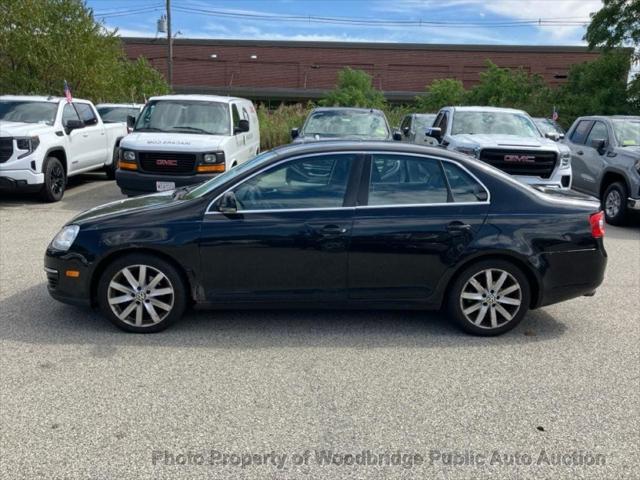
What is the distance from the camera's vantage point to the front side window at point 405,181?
16.3 feet

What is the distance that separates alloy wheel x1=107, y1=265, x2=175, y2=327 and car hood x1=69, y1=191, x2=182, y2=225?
485 mm

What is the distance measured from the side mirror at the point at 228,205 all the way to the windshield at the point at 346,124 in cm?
712

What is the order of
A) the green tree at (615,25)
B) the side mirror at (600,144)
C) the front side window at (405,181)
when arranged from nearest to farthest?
the front side window at (405,181)
the side mirror at (600,144)
the green tree at (615,25)

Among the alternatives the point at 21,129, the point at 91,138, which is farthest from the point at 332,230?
the point at 91,138

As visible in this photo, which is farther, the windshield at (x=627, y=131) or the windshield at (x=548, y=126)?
the windshield at (x=548, y=126)

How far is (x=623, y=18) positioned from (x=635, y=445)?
27.4 meters

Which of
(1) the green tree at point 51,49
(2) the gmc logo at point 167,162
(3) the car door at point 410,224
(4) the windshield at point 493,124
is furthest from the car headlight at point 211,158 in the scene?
(1) the green tree at point 51,49

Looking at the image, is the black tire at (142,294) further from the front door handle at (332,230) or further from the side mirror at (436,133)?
the side mirror at (436,133)

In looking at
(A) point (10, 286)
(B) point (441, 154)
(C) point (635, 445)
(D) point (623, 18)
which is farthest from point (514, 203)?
(D) point (623, 18)

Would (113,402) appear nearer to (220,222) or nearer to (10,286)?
(220,222)

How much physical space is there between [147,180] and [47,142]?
8.71 feet

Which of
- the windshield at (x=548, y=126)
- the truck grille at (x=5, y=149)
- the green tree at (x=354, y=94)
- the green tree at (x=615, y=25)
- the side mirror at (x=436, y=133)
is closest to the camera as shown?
the truck grille at (x=5, y=149)

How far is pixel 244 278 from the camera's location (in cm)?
486

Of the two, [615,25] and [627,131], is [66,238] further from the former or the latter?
[615,25]
